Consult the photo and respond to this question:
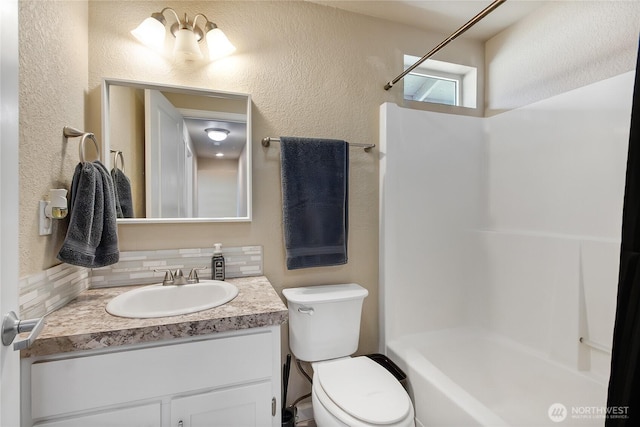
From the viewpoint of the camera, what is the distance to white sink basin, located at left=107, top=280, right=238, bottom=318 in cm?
123

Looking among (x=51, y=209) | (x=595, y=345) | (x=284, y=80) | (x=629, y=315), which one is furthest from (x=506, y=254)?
(x=51, y=209)

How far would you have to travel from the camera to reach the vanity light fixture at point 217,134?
5.04ft

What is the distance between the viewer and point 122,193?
4.56ft

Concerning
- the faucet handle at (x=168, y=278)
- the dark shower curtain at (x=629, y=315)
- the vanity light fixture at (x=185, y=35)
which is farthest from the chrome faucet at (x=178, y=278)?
the dark shower curtain at (x=629, y=315)

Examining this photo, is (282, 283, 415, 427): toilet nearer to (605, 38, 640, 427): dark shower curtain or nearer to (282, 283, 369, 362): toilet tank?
(282, 283, 369, 362): toilet tank

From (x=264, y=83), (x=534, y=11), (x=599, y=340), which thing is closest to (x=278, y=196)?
(x=264, y=83)

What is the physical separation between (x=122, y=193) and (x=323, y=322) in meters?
1.21

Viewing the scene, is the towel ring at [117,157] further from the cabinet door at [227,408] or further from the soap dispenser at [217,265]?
the cabinet door at [227,408]

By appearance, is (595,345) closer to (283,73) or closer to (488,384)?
(488,384)

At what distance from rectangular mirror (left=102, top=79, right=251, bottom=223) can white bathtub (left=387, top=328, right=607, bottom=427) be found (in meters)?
1.27

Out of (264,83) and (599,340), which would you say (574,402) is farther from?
(264,83)

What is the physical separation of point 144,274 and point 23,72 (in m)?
0.92

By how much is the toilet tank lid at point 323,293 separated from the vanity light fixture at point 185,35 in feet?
4.42

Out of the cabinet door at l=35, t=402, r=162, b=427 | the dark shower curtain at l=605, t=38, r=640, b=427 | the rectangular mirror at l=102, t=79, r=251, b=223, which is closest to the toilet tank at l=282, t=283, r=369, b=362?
the rectangular mirror at l=102, t=79, r=251, b=223
